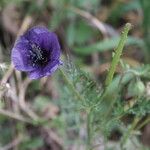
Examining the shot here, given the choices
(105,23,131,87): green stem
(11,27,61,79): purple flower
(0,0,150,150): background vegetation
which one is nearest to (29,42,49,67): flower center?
(11,27,61,79): purple flower

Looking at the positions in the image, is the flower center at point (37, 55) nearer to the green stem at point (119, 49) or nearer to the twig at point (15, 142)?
the green stem at point (119, 49)

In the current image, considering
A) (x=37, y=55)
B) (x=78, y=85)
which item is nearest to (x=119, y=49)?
(x=37, y=55)

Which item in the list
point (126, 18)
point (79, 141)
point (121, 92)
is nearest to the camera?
point (121, 92)

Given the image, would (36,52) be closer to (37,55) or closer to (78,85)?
(37,55)

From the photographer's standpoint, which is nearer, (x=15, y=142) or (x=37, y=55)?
(x=37, y=55)

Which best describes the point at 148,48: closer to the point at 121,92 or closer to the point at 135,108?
the point at 121,92

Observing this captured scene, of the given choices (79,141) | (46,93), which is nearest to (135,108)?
(79,141)

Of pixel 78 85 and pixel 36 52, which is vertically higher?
pixel 36 52
